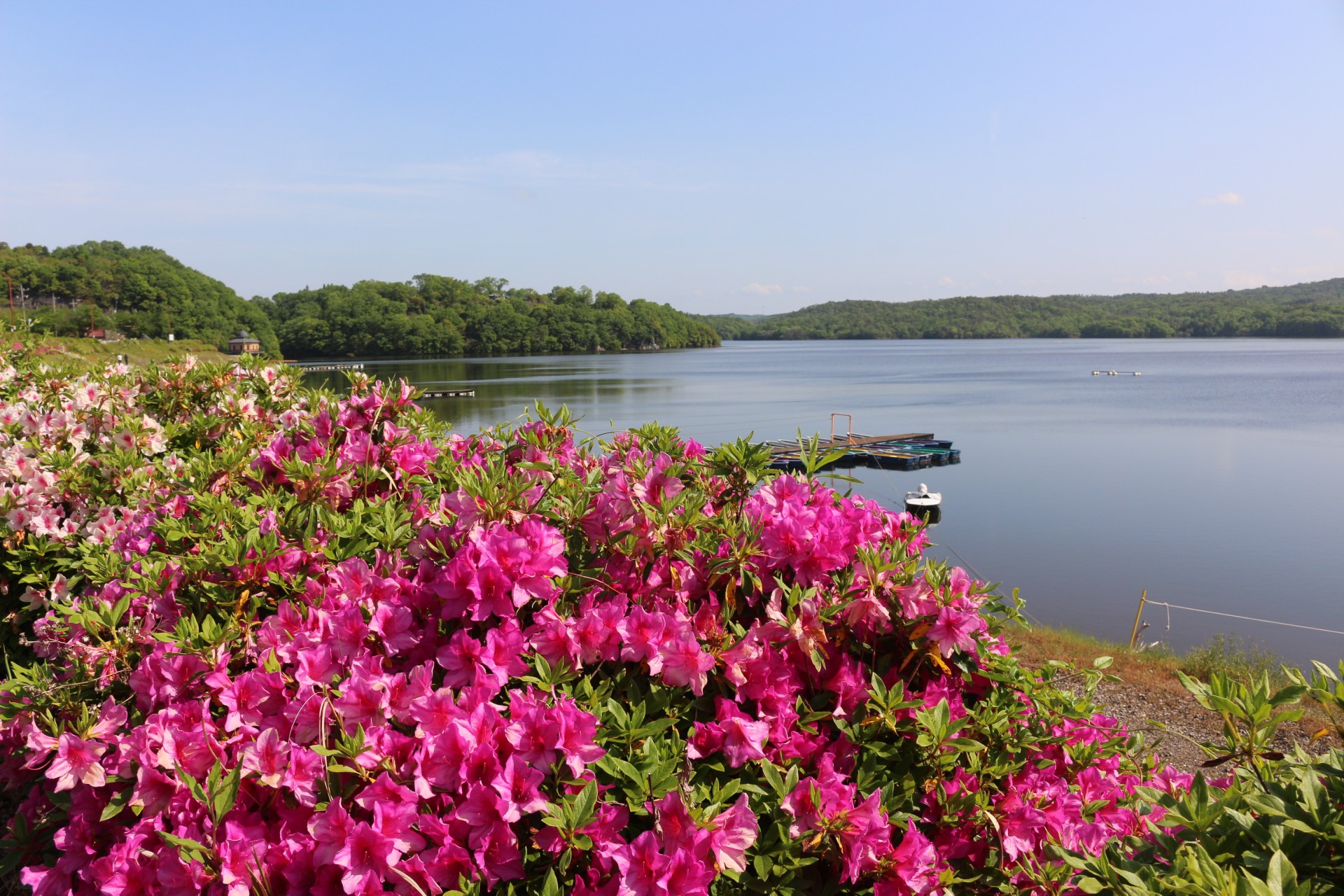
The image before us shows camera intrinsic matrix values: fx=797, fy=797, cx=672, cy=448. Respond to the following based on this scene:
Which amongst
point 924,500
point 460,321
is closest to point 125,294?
point 460,321

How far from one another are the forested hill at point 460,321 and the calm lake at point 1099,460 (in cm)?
2857

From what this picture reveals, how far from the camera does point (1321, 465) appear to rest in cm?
2844

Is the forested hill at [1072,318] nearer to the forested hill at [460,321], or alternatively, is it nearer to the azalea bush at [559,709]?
the forested hill at [460,321]

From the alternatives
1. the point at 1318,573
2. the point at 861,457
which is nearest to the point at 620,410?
the point at 861,457

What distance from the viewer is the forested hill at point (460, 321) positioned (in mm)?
104312

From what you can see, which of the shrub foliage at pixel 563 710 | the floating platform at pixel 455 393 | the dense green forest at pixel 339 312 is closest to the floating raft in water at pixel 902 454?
the shrub foliage at pixel 563 710

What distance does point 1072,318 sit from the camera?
520ft

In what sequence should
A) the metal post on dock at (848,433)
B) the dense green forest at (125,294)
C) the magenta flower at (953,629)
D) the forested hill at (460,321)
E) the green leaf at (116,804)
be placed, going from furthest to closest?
the forested hill at (460,321), the dense green forest at (125,294), the metal post on dock at (848,433), the magenta flower at (953,629), the green leaf at (116,804)

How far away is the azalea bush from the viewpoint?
144 centimetres

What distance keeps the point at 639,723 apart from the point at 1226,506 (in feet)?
89.8

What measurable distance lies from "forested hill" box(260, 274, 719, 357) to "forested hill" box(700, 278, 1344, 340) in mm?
43843

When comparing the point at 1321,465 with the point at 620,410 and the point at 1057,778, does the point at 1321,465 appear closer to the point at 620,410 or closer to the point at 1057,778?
the point at 620,410

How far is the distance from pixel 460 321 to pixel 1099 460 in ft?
328

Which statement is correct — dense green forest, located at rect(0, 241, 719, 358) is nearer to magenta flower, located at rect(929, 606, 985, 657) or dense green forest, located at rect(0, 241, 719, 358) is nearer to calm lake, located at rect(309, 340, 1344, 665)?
calm lake, located at rect(309, 340, 1344, 665)
